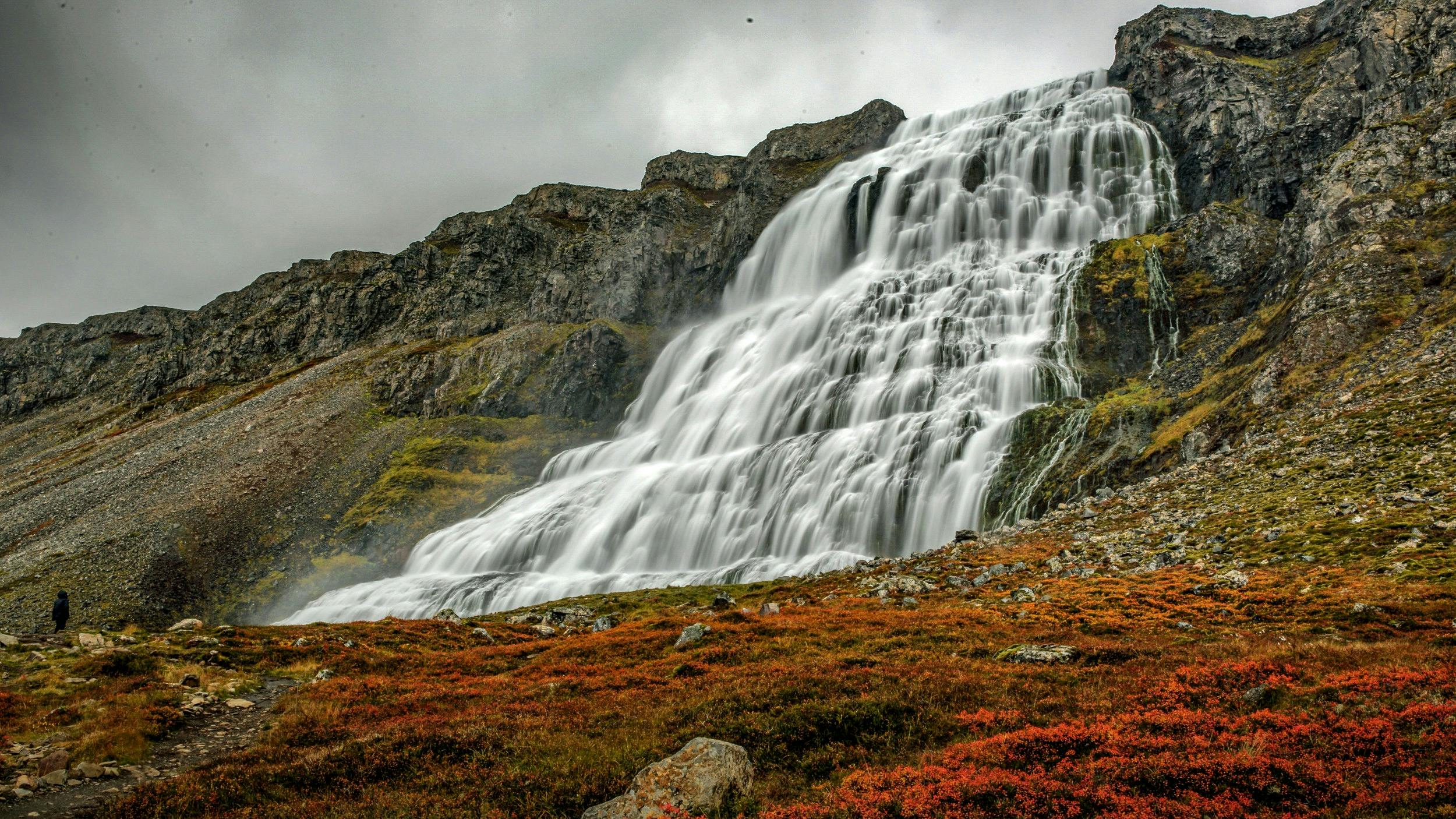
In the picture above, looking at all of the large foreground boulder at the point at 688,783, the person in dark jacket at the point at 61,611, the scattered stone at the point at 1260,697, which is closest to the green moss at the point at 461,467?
the person in dark jacket at the point at 61,611

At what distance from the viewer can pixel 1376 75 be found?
6234 centimetres

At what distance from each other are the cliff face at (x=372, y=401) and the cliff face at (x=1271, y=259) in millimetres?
57610

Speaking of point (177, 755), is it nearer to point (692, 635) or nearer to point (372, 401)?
point (692, 635)

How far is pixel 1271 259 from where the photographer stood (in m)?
49.8

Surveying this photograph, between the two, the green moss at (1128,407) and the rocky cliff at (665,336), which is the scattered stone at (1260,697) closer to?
the rocky cliff at (665,336)

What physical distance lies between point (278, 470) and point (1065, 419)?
80332 millimetres

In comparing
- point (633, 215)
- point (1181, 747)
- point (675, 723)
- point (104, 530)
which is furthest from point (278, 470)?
point (1181, 747)

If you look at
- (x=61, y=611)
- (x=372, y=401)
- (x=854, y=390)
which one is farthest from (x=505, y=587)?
(x=372, y=401)

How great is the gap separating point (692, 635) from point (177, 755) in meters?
11.7

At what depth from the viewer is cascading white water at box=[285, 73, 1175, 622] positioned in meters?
43.2

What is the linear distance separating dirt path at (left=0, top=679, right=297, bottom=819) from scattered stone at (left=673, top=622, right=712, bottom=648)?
32.9ft

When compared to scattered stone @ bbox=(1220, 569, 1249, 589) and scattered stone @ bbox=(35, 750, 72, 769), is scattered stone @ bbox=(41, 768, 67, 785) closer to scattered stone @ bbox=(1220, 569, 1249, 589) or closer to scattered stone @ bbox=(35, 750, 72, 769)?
scattered stone @ bbox=(35, 750, 72, 769)

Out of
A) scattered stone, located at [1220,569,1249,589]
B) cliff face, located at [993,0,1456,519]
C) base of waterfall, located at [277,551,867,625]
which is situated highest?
cliff face, located at [993,0,1456,519]

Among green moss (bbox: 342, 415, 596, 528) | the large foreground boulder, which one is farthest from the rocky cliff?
the large foreground boulder
